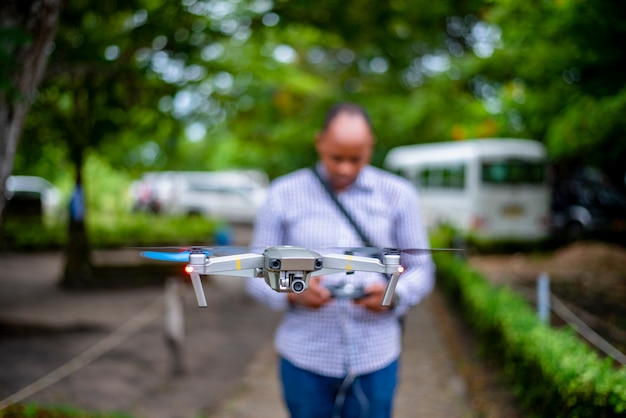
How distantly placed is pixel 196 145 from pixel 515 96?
14249mm

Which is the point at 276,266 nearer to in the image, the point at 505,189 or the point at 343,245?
the point at 343,245

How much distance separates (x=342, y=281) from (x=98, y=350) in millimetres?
6231

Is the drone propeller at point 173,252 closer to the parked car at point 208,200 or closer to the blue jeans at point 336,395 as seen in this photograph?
the blue jeans at point 336,395

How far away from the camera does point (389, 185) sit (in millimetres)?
2873

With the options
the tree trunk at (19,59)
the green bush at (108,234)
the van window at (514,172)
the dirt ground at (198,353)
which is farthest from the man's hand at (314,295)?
the van window at (514,172)

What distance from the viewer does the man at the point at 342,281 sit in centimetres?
270

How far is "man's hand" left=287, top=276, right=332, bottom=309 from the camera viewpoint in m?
2.49

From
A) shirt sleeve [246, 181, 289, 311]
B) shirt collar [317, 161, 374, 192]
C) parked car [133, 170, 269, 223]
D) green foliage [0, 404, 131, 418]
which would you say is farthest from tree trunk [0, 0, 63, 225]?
parked car [133, 170, 269, 223]

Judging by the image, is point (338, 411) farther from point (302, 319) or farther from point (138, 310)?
point (138, 310)

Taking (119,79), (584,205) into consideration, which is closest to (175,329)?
(119,79)

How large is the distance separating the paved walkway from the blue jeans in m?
3.21

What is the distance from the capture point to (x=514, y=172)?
19.5m

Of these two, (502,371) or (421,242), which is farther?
(502,371)

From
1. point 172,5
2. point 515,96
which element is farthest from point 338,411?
point 515,96
